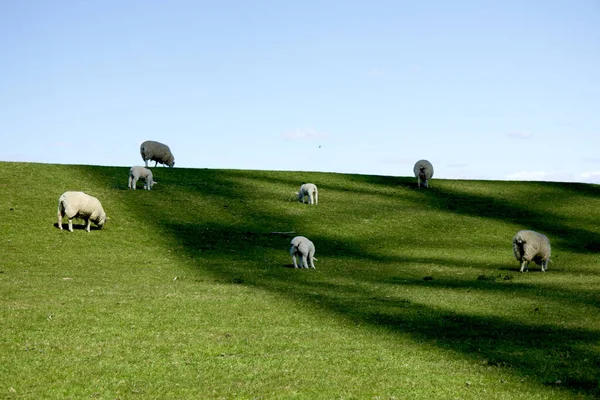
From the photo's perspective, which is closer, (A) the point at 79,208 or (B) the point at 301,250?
(B) the point at 301,250

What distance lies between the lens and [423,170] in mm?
51125

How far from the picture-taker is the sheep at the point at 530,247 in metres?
27.5

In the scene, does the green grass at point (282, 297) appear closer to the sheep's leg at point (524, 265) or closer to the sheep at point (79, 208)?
the sheep's leg at point (524, 265)

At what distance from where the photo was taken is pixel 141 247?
3102cm

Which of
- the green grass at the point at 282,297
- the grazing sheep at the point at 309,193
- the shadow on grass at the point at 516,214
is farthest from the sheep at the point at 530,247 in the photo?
the grazing sheep at the point at 309,193

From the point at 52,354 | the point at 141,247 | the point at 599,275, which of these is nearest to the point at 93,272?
the point at 141,247

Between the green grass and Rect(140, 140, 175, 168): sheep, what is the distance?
6.39 metres

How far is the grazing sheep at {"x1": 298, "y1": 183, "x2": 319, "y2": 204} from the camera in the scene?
141ft

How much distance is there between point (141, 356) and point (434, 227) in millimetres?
28902

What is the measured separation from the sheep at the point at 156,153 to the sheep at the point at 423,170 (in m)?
18.6

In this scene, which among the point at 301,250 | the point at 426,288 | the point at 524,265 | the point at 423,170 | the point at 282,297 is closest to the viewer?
the point at 282,297

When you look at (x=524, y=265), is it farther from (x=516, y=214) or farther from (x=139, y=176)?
(x=139, y=176)

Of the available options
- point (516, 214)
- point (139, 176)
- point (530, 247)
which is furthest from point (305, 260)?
point (516, 214)

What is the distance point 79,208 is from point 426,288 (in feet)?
54.9
